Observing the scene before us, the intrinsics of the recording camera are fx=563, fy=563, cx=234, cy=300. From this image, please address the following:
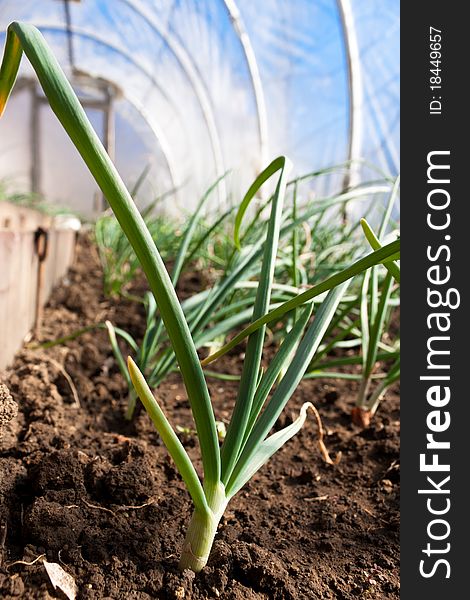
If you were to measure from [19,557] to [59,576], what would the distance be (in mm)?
69

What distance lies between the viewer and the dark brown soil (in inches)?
22.1

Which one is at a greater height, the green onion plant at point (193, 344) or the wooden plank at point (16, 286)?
the wooden plank at point (16, 286)

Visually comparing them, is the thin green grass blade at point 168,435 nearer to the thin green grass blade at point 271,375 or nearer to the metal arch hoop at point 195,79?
the thin green grass blade at point 271,375

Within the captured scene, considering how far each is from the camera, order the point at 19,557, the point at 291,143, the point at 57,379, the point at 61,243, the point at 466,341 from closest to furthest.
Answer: the point at 19,557, the point at 466,341, the point at 57,379, the point at 61,243, the point at 291,143

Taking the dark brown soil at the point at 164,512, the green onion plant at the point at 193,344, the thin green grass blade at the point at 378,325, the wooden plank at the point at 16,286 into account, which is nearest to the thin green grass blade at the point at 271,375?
the green onion plant at the point at 193,344

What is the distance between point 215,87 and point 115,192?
8199 millimetres

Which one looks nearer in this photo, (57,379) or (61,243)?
(57,379)

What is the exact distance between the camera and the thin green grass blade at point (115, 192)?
41 centimetres

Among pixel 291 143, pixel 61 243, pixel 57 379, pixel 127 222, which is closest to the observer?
pixel 127 222

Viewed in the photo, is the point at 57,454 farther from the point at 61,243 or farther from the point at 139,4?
the point at 139,4

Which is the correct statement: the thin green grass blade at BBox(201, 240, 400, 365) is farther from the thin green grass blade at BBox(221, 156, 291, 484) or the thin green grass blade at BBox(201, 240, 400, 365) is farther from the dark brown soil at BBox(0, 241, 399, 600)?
the dark brown soil at BBox(0, 241, 399, 600)

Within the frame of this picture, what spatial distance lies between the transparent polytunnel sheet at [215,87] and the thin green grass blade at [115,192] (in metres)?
1.70

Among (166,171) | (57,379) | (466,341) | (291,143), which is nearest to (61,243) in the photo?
(57,379)

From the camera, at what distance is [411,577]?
0.59 m
